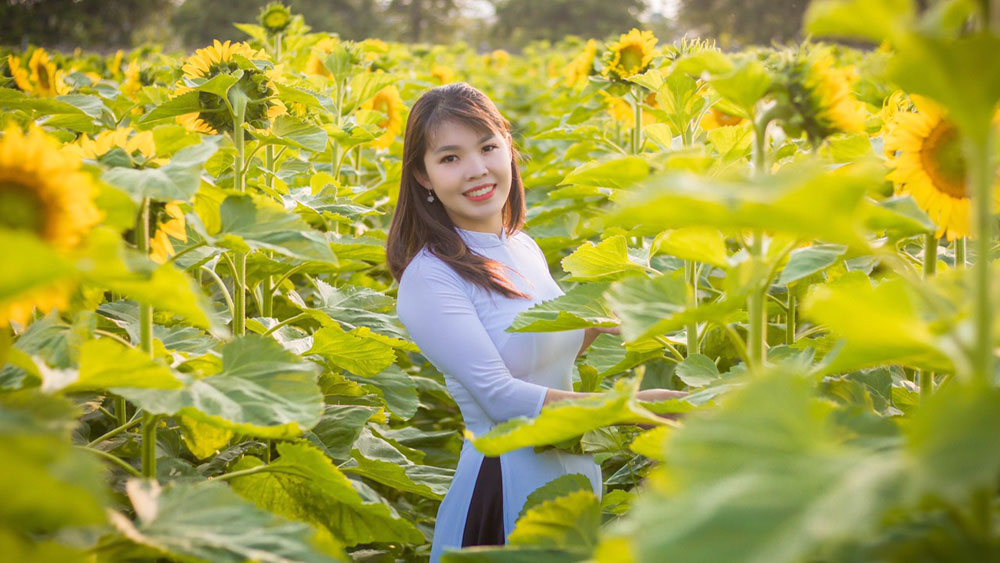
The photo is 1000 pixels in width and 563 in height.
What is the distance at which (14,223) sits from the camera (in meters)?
→ 0.93

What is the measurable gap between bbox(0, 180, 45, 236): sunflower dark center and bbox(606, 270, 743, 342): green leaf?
2.28ft

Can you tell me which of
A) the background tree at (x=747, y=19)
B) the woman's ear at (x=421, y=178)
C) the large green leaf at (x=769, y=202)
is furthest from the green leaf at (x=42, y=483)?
the background tree at (x=747, y=19)

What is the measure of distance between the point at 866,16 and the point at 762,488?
1.24ft

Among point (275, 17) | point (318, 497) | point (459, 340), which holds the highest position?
point (275, 17)

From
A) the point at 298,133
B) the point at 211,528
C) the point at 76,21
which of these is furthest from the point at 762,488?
the point at 76,21

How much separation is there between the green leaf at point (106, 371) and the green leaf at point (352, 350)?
0.84 m

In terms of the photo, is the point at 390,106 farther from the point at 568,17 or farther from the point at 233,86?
the point at 568,17

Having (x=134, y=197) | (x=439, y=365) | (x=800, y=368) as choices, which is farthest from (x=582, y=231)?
(x=134, y=197)

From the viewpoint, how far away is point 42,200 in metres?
0.94

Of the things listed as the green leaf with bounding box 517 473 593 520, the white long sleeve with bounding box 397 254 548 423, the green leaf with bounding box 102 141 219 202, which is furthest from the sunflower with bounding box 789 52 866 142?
the white long sleeve with bounding box 397 254 548 423

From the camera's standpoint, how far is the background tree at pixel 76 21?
38.9ft

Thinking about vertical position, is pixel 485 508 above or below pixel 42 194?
below

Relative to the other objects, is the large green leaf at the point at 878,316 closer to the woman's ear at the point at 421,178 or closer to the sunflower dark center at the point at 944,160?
the sunflower dark center at the point at 944,160

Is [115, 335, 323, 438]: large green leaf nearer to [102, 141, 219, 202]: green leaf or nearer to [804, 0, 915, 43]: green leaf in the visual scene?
[102, 141, 219, 202]: green leaf
